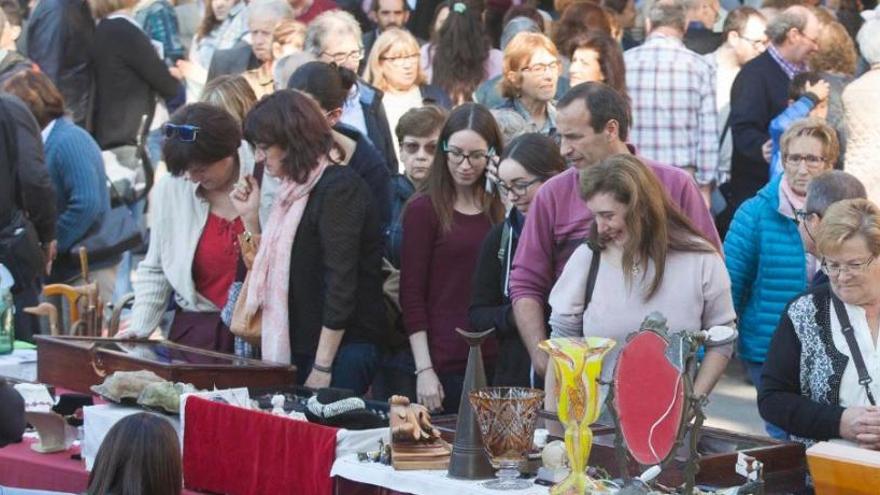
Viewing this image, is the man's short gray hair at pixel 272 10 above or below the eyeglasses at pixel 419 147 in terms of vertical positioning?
above

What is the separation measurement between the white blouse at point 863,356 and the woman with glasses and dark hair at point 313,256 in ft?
5.76

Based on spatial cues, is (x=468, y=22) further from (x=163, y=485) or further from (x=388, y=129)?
(x=163, y=485)

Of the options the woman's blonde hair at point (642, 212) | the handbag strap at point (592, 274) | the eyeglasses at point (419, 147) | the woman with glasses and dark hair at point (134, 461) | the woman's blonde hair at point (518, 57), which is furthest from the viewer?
the woman's blonde hair at point (518, 57)

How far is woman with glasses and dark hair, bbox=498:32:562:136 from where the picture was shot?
7824mm

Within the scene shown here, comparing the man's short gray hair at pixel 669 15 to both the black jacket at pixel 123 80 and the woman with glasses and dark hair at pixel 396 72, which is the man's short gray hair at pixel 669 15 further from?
the black jacket at pixel 123 80

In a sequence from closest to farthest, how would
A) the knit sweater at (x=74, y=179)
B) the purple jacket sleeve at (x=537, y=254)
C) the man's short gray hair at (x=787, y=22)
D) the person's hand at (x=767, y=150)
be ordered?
the purple jacket sleeve at (x=537, y=254) < the knit sweater at (x=74, y=179) < the person's hand at (x=767, y=150) < the man's short gray hair at (x=787, y=22)

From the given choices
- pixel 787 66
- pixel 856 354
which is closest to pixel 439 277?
pixel 856 354

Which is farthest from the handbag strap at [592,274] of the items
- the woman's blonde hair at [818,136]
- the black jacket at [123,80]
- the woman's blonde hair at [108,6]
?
the woman's blonde hair at [108,6]

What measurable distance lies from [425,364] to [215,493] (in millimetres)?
1057

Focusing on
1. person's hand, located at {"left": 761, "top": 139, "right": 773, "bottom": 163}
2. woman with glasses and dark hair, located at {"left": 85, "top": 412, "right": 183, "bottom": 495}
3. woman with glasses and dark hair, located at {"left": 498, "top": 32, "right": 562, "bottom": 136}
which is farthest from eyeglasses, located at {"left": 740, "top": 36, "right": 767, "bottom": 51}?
woman with glasses and dark hair, located at {"left": 85, "top": 412, "right": 183, "bottom": 495}

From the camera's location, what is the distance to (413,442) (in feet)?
15.6

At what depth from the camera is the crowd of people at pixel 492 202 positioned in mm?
4953

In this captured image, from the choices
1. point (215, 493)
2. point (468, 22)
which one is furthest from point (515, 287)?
point (468, 22)

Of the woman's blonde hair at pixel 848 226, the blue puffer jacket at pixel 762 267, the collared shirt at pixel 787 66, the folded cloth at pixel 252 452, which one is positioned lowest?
the folded cloth at pixel 252 452
